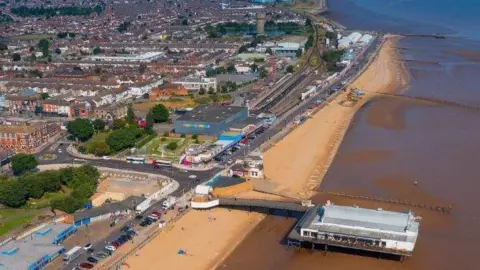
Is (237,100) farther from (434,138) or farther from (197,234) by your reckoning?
(197,234)

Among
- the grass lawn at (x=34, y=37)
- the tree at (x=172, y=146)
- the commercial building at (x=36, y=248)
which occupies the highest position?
the commercial building at (x=36, y=248)

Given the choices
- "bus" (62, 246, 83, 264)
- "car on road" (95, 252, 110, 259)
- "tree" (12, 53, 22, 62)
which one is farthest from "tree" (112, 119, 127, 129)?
"tree" (12, 53, 22, 62)

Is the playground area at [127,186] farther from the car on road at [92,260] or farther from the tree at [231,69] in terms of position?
the tree at [231,69]

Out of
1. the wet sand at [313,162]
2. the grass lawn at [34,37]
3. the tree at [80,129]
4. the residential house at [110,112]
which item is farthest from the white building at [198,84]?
the grass lawn at [34,37]

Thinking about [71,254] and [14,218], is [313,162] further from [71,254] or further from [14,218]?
[14,218]

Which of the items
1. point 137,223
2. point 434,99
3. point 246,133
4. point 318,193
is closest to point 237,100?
point 246,133
